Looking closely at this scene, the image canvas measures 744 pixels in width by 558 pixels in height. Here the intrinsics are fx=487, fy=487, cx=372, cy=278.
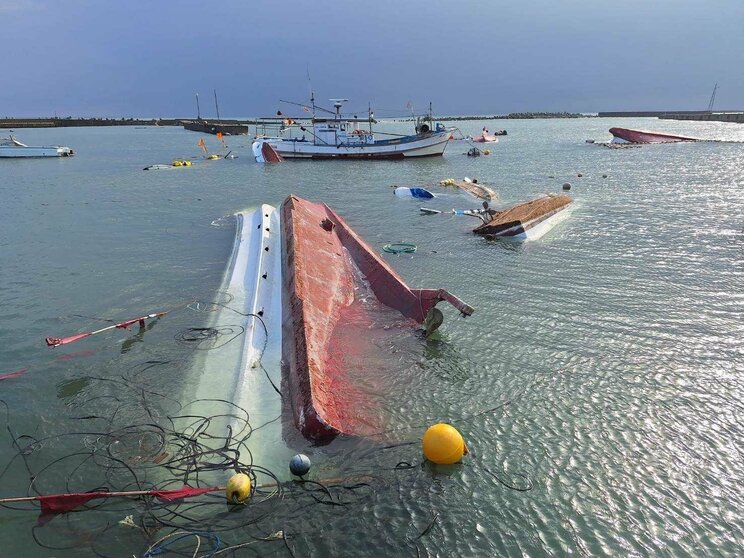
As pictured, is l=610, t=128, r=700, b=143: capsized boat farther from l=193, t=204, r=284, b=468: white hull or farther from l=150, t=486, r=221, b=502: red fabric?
l=150, t=486, r=221, b=502: red fabric

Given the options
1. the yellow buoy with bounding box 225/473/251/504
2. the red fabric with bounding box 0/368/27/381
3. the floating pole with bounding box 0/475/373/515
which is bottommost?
the red fabric with bounding box 0/368/27/381

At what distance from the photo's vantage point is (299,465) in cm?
514

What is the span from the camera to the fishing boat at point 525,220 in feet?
50.3

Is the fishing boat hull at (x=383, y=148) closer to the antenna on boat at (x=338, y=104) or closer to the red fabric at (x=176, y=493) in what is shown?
the antenna on boat at (x=338, y=104)

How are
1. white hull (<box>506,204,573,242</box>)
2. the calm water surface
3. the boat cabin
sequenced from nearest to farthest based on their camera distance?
the calm water surface, white hull (<box>506,204,573,242</box>), the boat cabin

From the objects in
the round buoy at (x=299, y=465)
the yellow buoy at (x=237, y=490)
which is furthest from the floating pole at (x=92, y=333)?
the round buoy at (x=299, y=465)

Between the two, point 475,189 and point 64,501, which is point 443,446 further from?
point 475,189

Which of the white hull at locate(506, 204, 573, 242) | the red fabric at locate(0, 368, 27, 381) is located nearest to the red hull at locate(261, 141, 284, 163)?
the white hull at locate(506, 204, 573, 242)

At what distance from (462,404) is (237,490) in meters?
3.13

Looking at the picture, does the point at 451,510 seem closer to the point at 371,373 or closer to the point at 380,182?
the point at 371,373

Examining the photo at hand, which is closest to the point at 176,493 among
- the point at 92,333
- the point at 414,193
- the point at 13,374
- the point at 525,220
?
the point at 13,374

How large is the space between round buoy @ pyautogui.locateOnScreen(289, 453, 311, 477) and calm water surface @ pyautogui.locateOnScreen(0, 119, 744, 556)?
17 cm

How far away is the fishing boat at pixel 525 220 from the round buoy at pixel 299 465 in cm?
1169

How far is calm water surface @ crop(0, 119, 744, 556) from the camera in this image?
4.64 meters
